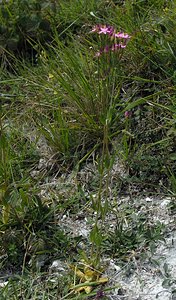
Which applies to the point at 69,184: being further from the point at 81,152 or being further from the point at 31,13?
the point at 31,13

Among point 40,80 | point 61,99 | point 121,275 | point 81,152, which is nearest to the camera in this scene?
point 121,275

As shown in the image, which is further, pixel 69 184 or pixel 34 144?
pixel 34 144

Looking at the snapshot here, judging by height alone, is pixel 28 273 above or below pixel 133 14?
below

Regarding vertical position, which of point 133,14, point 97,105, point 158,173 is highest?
point 133,14

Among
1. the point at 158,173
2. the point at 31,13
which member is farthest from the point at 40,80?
the point at 158,173

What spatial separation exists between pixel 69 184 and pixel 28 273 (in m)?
0.50

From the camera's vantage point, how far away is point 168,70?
274 cm

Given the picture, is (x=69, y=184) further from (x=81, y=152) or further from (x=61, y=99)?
(x=61, y=99)

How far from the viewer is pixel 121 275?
215 cm

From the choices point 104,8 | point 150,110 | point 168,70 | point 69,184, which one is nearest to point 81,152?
point 69,184

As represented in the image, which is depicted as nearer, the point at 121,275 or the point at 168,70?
the point at 121,275


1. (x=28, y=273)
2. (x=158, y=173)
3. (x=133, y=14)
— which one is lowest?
(x=28, y=273)

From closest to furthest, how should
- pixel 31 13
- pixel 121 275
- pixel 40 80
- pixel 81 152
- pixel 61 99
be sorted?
pixel 121 275
pixel 81 152
pixel 61 99
pixel 40 80
pixel 31 13

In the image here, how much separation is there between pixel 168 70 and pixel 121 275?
1060 millimetres
